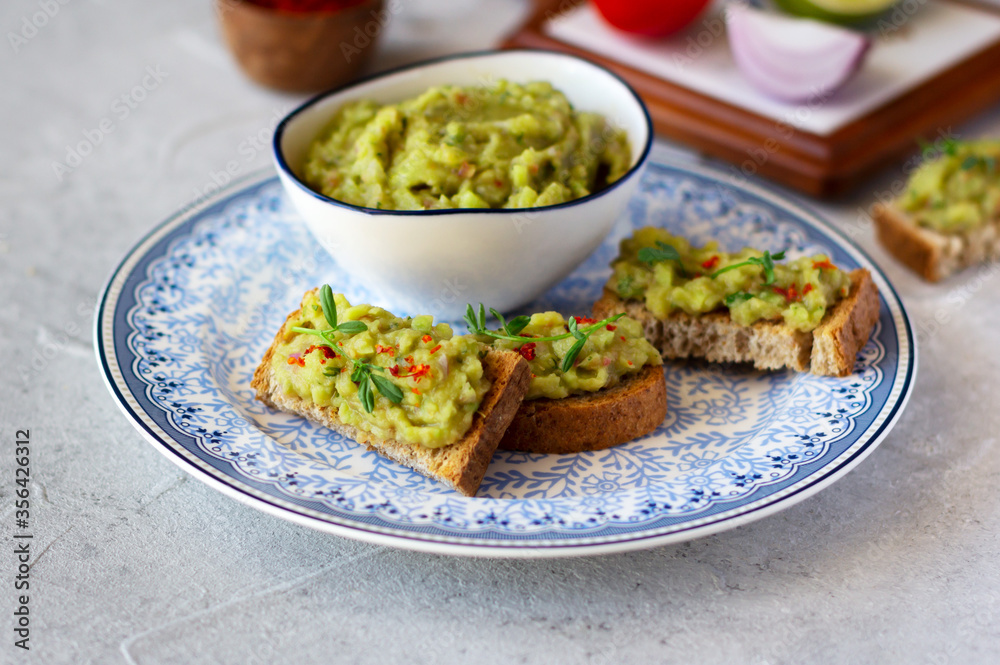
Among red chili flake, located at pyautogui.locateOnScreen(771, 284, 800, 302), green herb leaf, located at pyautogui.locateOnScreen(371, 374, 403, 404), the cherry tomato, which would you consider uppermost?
the cherry tomato

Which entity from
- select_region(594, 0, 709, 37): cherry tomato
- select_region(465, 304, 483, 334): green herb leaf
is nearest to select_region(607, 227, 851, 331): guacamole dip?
select_region(465, 304, 483, 334): green herb leaf

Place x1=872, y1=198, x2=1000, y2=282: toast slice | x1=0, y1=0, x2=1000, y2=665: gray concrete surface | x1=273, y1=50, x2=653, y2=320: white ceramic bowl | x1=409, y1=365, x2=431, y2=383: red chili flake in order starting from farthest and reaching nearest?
x1=872, y1=198, x2=1000, y2=282: toast slice, x1=273, y1=50, x2=653, y2=320: white ceramic bowl, x1=409, y1=365, x2=431, y2=383: red chili flake, x1=0, y1=0, x2=1000, y2=665: gray concrete surface

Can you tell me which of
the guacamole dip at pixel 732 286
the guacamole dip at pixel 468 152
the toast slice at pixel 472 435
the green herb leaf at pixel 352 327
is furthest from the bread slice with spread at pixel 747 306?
the green herb leaf at pixel 352 327

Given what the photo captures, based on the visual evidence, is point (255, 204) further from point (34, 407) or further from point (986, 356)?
point (986, 356)

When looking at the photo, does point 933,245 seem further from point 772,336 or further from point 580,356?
point 580,356

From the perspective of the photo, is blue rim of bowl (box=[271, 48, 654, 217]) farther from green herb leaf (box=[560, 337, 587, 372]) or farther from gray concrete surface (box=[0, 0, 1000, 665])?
gray concrete surface (box=[0, 0, 1000, 665])

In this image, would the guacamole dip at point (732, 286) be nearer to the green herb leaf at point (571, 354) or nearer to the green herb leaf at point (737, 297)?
the green herb leaf at point (737, 297)
